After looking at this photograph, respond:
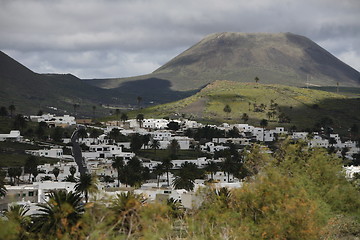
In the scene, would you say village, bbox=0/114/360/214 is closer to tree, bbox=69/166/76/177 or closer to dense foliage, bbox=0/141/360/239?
tree, bbox=69/166/76/177

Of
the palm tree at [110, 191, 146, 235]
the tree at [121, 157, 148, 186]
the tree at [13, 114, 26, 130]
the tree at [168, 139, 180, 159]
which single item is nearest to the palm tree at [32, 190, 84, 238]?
the palm tree at [110, 191, 146, 235]

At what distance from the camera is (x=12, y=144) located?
155 meters

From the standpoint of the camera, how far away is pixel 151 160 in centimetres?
15038

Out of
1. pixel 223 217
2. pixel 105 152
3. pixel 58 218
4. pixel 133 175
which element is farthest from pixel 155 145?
pixel 58 218

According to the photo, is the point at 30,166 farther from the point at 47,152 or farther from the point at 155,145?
the point at 155,145

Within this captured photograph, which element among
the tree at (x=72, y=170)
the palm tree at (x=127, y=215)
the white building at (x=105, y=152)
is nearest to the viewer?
the palm tree at (x=127, y=215)

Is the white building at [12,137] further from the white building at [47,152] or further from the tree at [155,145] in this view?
the tree at [155,145]

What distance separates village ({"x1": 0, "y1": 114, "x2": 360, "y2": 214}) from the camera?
93.4m

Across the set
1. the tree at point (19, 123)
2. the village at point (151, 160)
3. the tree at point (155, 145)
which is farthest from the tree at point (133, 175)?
the tree at point (19, 123)

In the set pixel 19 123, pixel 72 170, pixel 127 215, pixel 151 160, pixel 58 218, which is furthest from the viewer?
pixel 19 123

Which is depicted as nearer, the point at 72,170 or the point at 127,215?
the point at 127,215

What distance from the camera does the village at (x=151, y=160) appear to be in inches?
3679

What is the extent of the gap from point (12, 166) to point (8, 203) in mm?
53773

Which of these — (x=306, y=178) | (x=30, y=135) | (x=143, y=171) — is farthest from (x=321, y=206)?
(x=30, y=135)
